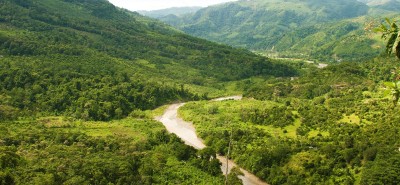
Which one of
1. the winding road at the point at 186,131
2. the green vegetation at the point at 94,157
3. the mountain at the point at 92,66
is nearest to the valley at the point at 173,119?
the green vegetation at the point at 94,157

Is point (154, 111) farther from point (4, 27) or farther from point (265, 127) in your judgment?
point (4, 27)

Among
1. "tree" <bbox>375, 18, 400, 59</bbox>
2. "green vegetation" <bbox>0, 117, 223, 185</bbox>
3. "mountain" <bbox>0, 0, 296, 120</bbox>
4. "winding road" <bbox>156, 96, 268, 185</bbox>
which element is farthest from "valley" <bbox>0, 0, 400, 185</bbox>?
"mountain" <bbox>0, 0, 296, 120</bbox>

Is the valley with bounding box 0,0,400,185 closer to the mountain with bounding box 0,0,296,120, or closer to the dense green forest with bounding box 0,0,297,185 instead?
the dense green forest with bounding box 0,0,297,185

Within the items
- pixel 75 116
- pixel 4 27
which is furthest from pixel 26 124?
pixel 4 27

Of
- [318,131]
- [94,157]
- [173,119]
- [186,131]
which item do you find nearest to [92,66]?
[173,119]

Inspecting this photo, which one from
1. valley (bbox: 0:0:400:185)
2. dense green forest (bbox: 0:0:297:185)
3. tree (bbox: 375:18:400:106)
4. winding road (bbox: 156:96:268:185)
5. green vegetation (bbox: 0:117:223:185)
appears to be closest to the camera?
tree (bbox: 375:18:400:106)

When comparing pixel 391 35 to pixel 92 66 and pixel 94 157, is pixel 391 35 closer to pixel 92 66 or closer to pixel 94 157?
pixel 94 157
